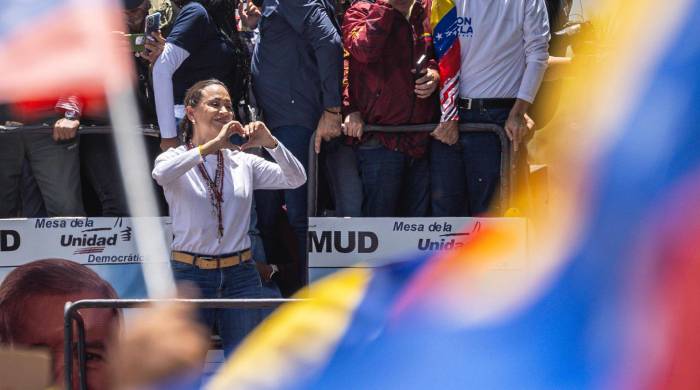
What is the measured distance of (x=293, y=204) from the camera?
6008mm

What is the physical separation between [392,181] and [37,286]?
7.14ft

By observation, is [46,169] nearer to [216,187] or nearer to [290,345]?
[216,187]

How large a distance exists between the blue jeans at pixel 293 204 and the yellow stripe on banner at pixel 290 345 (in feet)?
7.06

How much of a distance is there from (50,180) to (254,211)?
118cm

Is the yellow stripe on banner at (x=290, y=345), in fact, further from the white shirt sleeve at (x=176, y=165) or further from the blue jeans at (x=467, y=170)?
the blue jeans at (x=467, y=170)

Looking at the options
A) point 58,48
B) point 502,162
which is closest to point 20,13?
point 58,48

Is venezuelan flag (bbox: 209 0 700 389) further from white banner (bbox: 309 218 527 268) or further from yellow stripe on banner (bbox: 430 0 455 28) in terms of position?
yellow stripe on banner (bbox: 430 0 455 28)

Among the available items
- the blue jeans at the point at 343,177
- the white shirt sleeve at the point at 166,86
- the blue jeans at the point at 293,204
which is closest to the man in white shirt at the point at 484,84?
the blue jeans at the point at 343,177

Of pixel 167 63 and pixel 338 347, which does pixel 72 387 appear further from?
pixel 167 63

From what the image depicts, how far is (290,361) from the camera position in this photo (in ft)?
11.1

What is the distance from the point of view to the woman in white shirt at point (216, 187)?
5.19 metres

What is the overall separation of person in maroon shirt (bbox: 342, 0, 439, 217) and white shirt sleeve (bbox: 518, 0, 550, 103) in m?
0.50

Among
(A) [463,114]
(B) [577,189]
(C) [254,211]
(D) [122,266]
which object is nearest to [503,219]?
(A) [463,114]

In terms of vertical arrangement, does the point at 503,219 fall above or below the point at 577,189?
below
